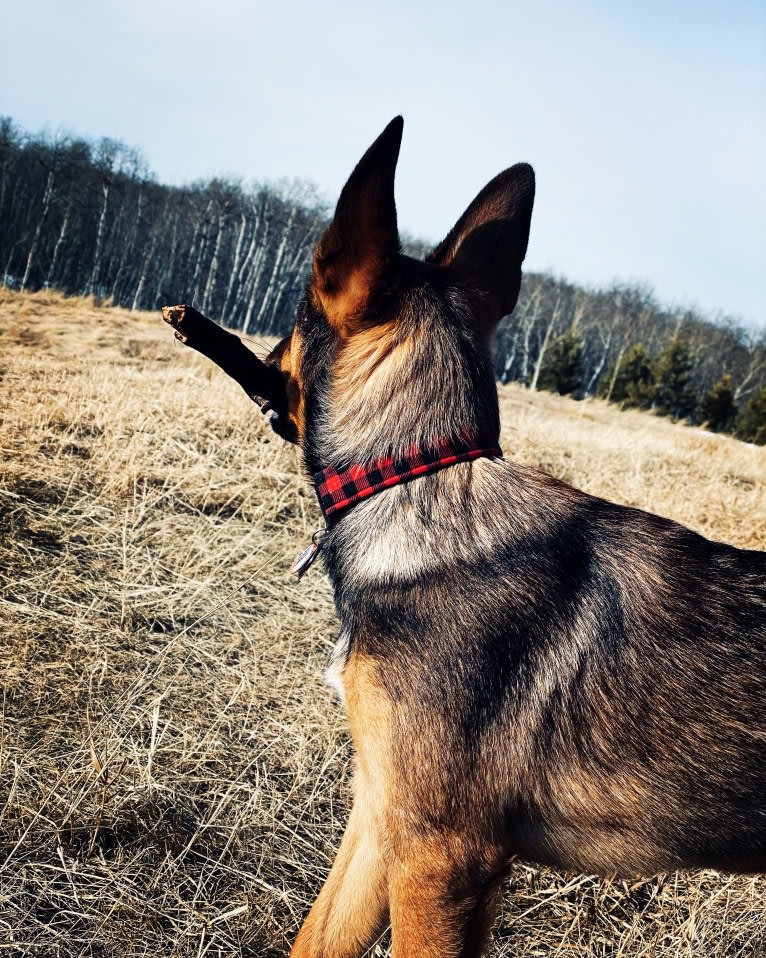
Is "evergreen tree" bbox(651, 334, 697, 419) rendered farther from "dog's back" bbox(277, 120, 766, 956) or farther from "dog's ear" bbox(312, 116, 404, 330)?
"dog's ear" bbox(312, 116, 404, 330)

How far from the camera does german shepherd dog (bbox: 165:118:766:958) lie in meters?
1.90

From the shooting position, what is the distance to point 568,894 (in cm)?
299

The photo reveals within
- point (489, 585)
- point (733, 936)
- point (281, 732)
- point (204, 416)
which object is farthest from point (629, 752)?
point (204, 416)

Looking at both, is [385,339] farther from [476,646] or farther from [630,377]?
[630,377]

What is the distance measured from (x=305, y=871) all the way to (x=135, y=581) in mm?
2286

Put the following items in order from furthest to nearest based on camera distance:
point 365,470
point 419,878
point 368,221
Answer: point 365,470 → point 368,221 → point 419,878

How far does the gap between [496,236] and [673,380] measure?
194 feet

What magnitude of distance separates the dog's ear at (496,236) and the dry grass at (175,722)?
8.13 feet

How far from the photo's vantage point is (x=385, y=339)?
226cm

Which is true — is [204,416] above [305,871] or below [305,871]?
above

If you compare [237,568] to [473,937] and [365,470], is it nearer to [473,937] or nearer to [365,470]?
[365,470]

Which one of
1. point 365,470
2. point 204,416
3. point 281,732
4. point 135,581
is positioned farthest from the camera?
point 204,416

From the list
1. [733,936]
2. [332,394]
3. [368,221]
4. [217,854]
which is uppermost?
[368,221]

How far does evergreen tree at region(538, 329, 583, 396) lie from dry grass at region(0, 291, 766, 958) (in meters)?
53.6
